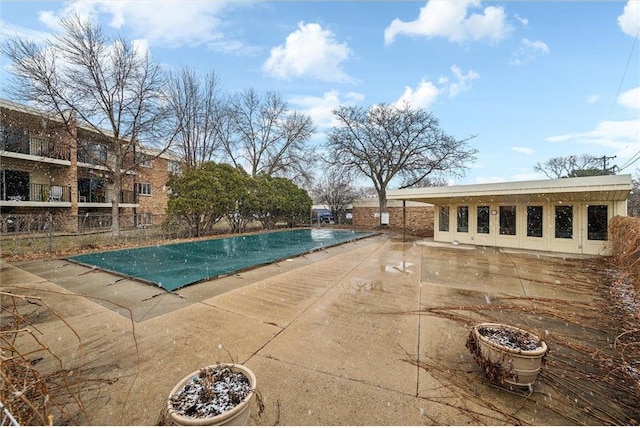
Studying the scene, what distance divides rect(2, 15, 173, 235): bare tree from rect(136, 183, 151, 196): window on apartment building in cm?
860

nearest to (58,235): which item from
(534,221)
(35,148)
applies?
(35,148)

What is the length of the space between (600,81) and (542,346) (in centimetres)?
887

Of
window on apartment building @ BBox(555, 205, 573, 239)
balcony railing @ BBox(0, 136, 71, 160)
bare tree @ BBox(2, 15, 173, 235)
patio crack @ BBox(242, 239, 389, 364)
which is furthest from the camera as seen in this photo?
balcony railing @ BBox(0, 136, 71, 160)

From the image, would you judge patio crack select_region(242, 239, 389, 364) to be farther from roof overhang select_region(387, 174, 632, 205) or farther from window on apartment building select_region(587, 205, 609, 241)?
window on apartment building select_region(587, 205, 609, 241)

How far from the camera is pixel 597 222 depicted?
871cm

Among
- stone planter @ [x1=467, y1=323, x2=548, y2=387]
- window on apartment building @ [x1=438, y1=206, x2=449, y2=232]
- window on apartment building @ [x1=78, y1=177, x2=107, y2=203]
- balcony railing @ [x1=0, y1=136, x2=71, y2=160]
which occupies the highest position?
balcony railing @ [x1=0, y1=136, x2=71, y2=160]

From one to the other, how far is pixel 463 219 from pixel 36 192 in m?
22.4

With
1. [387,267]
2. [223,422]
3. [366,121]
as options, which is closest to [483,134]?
[366,121]

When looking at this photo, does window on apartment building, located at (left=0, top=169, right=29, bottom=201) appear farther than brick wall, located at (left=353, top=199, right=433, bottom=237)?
No

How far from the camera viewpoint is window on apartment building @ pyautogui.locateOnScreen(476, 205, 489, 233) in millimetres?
10820

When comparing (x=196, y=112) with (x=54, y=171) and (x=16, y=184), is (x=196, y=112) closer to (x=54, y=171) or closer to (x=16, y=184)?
(x=54, y=171)

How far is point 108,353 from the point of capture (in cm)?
276

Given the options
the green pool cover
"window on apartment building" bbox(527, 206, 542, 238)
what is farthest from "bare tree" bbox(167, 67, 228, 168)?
"window on apartment building" bbox(527, 206, 542, 238)

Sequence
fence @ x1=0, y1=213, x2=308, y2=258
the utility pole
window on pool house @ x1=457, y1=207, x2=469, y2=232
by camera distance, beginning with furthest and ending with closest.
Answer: the utility pole, window on pool house @ x1=457, y1=207, x2=469, y2=232, fence @ x1=0, y1=213, x2=308, y2=258
